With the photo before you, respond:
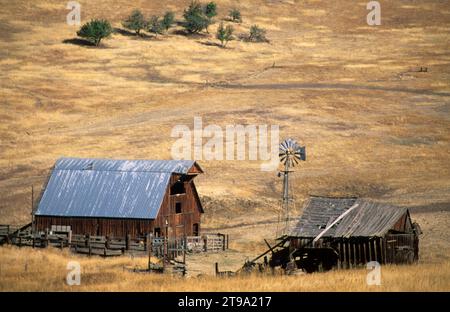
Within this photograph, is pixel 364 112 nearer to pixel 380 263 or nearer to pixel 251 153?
pixel 251 153

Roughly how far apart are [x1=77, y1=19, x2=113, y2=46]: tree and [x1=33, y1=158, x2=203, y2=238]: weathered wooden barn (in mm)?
75730

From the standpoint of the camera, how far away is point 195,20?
449ft

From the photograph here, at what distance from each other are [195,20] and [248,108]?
49.0m

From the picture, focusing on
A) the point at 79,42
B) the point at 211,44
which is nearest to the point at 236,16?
the point at 211,44

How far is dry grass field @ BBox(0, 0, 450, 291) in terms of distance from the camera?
1889 inches

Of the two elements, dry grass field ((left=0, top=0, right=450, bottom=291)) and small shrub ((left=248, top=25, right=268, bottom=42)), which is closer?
dry grass field ((left=0, top=0, right=450, bottom=291))

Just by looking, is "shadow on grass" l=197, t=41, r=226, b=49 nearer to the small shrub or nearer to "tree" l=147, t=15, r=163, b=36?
the small shrub

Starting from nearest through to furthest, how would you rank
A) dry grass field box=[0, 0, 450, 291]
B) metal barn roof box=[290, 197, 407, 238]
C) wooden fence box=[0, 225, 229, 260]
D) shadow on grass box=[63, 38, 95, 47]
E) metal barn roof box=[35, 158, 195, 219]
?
metal barn roof box=[290, 197, 407, 238] < wooden fence box=[0, 225, 229, 260] < metal barn roof box=[35, 158, 195, 219] < dry grass field box=[0, 0, 450, 291] < shadow on grass box=[63, 38, 95, 47]

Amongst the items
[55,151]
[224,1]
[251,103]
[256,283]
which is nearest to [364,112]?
[251,103]

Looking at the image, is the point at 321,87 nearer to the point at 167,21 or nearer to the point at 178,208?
the point at 167,21

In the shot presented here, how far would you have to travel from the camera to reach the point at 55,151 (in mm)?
75500

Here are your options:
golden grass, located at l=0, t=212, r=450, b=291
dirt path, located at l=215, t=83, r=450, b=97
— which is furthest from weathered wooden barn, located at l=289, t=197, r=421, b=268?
dirt path, located at l=215, t=83, r=450, b=97

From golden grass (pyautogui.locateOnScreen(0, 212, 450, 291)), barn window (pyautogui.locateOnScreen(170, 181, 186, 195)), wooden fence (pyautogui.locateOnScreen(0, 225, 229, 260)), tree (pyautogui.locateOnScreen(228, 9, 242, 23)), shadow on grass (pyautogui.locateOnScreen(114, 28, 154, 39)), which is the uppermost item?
tree (pyautogui.locateOnScreen(228, 9, 242, 23))
